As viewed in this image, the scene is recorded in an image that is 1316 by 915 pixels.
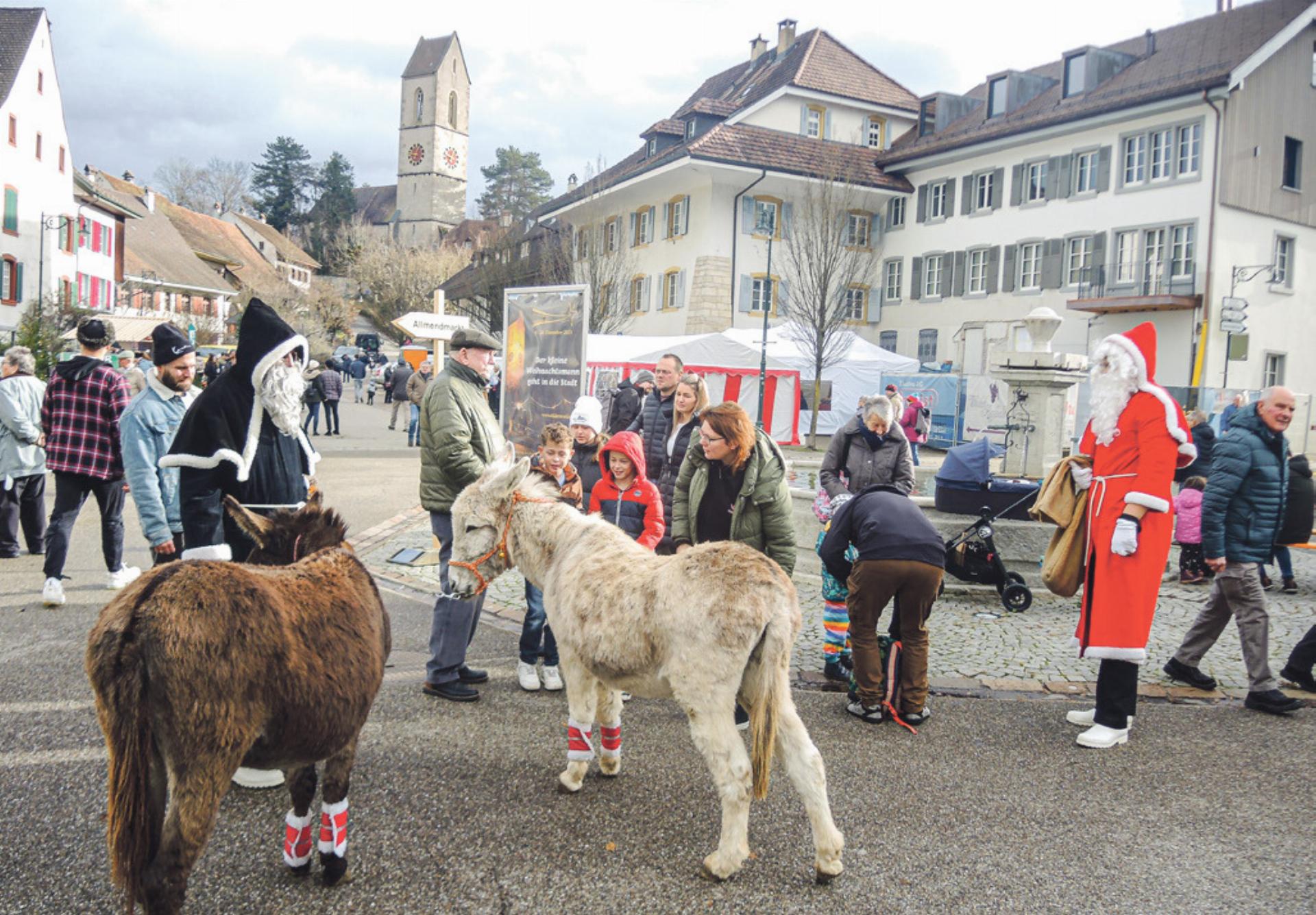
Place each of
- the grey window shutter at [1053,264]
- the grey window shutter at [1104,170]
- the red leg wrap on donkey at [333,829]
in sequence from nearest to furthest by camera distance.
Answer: the red leg wrap on donkey at [333,829] → the grey window shutter at [1104,170] → the grey window shutter at [1053,264]

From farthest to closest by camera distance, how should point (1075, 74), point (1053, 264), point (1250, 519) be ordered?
point (1075, 74) < point (1053, 264) < point (1250, 519)

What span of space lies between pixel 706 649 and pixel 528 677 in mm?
2466

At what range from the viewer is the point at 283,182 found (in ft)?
346

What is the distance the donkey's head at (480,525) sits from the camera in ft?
14.6

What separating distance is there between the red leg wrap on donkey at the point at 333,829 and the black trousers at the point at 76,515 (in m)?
5.19

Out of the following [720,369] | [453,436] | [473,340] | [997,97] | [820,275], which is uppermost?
[997,97]

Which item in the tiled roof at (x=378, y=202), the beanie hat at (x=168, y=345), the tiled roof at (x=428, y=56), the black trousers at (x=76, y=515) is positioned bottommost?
the black trousers at (x=76, y=515)

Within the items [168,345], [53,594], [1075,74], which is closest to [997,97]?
[1075,74]

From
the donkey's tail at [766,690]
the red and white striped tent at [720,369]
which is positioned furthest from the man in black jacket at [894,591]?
the red and white striped tent at [720,369]

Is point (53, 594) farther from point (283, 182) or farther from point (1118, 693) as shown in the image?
point (283, 182)

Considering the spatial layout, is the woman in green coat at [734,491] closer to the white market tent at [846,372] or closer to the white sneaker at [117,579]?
the white sneaker at [117,579]

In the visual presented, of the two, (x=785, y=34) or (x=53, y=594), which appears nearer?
(x=53, y=594)

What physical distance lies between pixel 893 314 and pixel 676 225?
9942 millimetres

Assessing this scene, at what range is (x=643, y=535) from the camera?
5.49 metres
